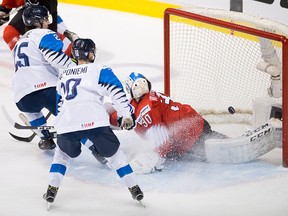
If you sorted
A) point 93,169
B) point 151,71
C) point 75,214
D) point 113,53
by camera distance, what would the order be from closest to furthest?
point 75,214 → point 93,169 → point 151,71 → point 113,53

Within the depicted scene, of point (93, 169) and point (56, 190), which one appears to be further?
point (93, 169)

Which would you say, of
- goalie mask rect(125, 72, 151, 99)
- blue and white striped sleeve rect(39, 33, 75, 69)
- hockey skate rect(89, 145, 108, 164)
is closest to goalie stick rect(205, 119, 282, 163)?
goalie mask rect(125, 72, 151, 99)

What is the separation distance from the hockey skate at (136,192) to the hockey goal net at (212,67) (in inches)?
41.7

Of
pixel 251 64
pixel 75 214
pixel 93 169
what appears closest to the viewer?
pixel 75 214

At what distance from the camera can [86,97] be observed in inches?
143

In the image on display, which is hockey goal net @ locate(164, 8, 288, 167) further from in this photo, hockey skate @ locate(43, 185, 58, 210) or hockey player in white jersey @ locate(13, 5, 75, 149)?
hockey skate @ locate(43, 185, 58, 210)

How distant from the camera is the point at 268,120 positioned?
4301mm

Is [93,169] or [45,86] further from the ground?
[45,86]

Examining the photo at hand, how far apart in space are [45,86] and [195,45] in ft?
3.24

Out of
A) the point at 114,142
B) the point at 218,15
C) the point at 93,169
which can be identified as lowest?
the point at 93,169

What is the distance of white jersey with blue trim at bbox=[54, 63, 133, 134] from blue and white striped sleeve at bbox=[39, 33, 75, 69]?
1.64 feet

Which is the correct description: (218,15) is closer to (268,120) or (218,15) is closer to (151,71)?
(268,120)

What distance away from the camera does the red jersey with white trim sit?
4172 mm

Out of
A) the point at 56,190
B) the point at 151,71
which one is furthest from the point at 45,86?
the point at 151,71
